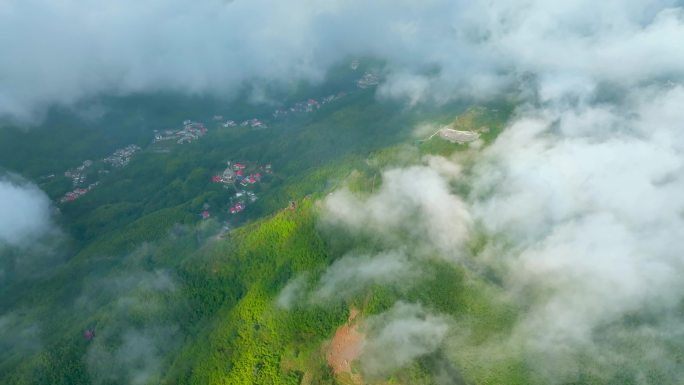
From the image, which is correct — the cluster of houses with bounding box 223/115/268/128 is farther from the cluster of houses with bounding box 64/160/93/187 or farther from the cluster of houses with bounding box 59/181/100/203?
the cluster of houses with bounding box 59/181/100/203

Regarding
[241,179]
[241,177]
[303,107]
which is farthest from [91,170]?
[303,107]

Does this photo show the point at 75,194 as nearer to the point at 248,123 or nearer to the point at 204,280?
the point at 248,123

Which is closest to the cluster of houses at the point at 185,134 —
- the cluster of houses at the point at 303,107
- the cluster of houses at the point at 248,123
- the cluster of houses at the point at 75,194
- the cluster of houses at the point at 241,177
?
the cluster of houses at the point at 248,123

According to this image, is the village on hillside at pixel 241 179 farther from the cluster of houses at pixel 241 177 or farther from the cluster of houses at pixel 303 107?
the cluster of houses at pixel 303 107

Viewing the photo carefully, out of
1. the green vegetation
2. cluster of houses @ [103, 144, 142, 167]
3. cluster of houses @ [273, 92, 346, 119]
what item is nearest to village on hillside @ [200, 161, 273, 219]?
the green vegetation

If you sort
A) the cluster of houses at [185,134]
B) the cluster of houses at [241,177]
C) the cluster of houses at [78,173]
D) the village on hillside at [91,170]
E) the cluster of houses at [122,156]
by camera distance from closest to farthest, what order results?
1. the cluster of houses at [241,177]
2. the village on hillside at [91,170]
3. the cluster of houses at [78,173]
4. the cluster of houses at [122,156]
5. the cluster of houses at [185,134]

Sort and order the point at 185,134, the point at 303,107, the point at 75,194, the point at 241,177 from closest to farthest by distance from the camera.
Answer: the point at 75,194 < the point at 241,177 < the point at 185,134 < the point at 303,107

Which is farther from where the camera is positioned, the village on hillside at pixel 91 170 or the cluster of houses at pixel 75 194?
the village on hillside at pixel 91 170
